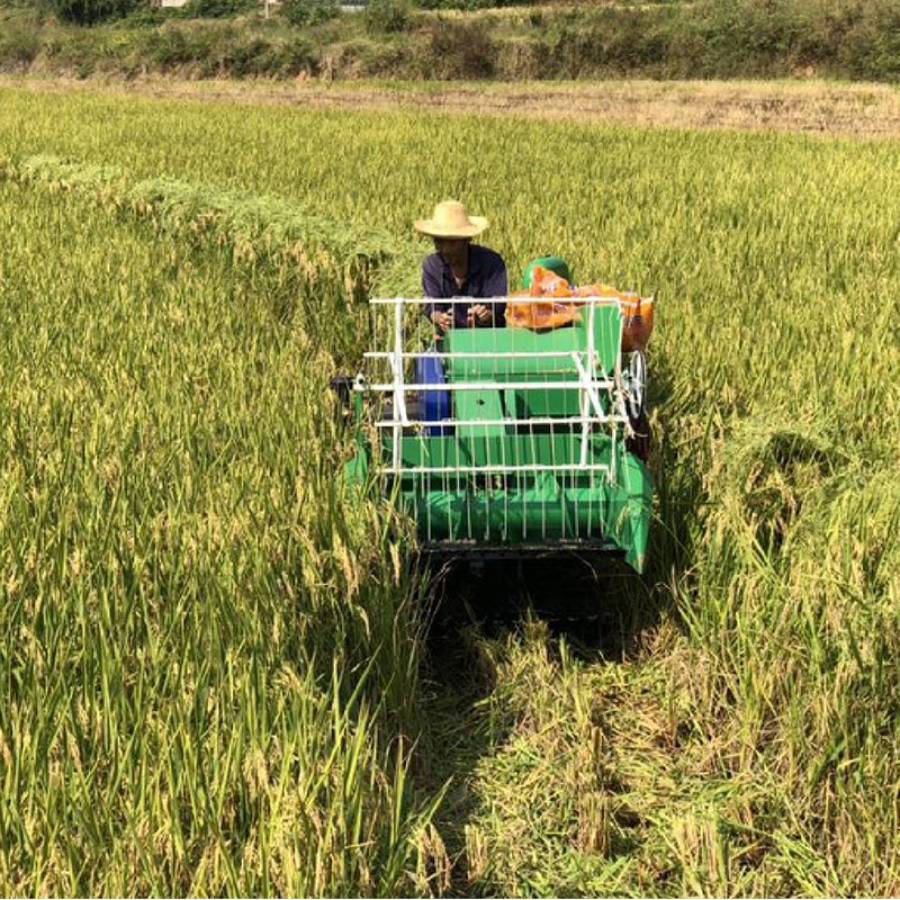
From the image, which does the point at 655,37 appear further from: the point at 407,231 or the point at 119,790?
Result: the point at 119,790

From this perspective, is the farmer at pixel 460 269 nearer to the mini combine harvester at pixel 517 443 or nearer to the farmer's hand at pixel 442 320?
the farmer's hand at pixel 442 320

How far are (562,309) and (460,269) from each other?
0.68 meters

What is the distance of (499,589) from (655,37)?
3013 centimetres

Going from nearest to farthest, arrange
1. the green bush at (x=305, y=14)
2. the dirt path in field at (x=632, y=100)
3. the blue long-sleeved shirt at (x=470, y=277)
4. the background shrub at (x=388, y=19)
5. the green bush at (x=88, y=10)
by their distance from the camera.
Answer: the blue long-sleeved shirt at (x=470, y=277), the dirt path in field at (x=632, y=100), the background shrub at (x=388, y=19), the green bush at (x=305, y=14), the green bush at (x=88, y=10)

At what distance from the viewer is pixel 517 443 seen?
8.88ft

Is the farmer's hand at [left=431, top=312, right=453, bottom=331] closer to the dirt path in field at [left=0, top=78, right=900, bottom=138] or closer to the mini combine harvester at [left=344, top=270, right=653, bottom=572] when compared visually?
the mini combine harvester at [left=344, top=270, right=653, bottom=572]

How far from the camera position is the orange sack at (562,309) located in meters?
3.17

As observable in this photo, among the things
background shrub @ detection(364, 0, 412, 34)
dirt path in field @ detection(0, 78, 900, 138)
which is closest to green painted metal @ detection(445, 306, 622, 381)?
dirt path in field @ detection(0, 78, 900, 138)

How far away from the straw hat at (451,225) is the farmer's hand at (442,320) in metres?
0.37

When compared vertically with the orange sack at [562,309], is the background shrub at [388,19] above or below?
above

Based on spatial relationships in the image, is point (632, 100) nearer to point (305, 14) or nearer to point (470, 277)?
point (470, 277)

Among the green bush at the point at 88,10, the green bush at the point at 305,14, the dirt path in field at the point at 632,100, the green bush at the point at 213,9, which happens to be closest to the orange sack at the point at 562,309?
the dirt path in field at the point at 632,100

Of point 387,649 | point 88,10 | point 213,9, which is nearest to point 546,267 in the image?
point 387,649

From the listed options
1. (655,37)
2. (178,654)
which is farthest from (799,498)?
(655,37)
